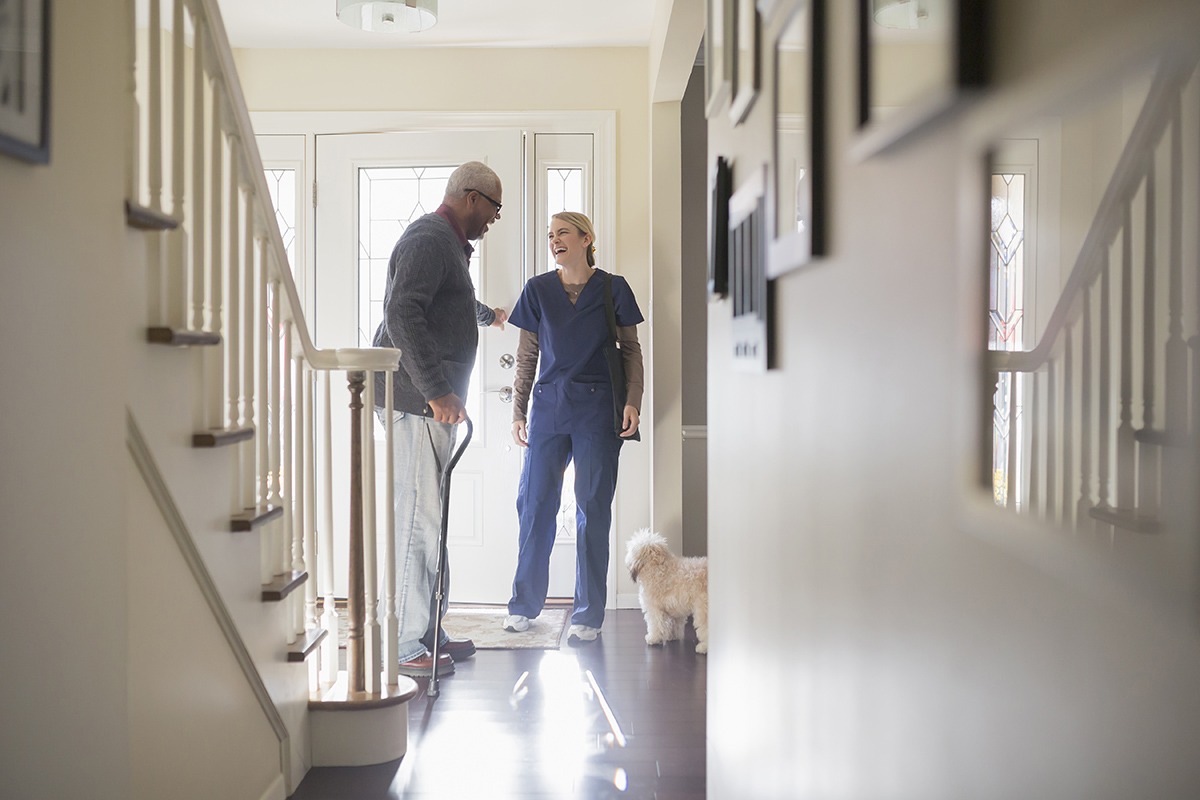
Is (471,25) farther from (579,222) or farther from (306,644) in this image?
(306,644)

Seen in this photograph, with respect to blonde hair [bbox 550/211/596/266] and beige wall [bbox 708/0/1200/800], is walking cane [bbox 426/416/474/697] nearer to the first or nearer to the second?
blonde hair [bbox 550/211/596/266]

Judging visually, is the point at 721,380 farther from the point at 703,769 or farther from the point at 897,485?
the point at 703,769

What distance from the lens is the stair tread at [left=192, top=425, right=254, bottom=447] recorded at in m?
1.64

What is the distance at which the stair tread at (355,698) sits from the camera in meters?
2.22

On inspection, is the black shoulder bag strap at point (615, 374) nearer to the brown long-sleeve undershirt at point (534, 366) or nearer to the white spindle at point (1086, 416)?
the brown long-sleeve undershirt at point (534, 366)

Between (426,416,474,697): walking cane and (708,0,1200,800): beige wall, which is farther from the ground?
(708,0,1200,800): beige wall

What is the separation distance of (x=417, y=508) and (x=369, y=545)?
21.0 inches

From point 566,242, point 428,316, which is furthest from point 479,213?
point 566,242

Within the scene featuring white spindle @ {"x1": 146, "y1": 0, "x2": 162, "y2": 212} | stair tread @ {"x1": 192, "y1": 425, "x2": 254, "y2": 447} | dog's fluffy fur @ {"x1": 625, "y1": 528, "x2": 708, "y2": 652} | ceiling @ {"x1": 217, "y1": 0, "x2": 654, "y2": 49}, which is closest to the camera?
white spindle @ {"x1": 146, "y1": 0, "x2": 162, "y2": 212}

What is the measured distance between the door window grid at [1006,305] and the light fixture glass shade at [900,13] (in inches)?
7.0

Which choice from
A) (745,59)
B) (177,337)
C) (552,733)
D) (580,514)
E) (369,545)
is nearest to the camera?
(745,59)

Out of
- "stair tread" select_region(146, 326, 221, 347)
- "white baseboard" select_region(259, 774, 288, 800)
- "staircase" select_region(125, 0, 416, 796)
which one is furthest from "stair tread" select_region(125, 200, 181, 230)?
"white baseboard" select_region(259, 774, 288, 800)

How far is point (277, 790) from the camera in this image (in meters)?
2.02

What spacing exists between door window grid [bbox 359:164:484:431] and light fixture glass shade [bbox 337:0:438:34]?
2.39 feet
